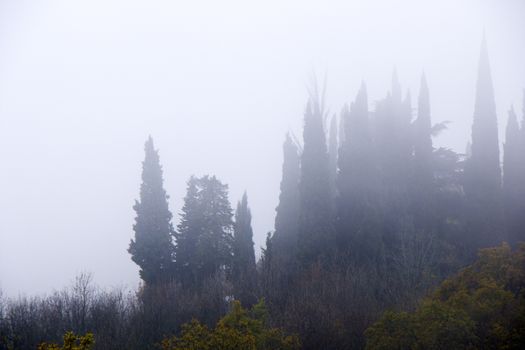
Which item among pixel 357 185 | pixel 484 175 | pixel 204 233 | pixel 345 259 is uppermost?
pixel 484 175

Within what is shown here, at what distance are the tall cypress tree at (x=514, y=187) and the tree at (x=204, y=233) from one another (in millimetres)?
17598

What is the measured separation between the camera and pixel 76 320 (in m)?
18.8

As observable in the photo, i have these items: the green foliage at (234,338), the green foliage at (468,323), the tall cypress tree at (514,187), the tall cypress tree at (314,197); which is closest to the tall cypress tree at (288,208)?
the tall cypress tree at (314,197)

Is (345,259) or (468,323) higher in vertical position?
(345,259)

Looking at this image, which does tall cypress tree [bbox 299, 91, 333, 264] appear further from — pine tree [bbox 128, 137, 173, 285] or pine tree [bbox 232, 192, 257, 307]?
pine tree [bbox 128, 137, 173, 285]

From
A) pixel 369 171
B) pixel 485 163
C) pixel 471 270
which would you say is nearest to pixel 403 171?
pixel 369 171

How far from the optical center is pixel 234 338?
29.2ft

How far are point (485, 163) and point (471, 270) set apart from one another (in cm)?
1986

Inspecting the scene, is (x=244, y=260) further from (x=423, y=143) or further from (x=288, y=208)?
(x=423, y=143)

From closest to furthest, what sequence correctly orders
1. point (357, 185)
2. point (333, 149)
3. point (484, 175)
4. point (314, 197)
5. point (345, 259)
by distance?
1. point (345, 259)
2. point (314, 197)
3. point (357, 185)
4. point (484, 175)
5. point (333, 149)

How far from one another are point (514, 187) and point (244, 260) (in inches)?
705

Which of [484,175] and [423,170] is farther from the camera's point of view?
[423,170]

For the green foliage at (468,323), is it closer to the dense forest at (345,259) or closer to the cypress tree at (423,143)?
the dense forest at (345,259)

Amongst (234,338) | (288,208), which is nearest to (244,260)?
(288,208)
